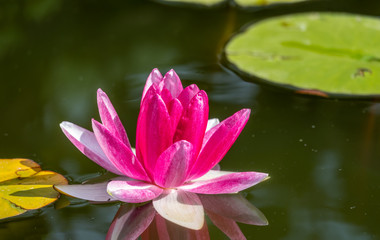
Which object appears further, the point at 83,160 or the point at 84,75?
the point at 84,75

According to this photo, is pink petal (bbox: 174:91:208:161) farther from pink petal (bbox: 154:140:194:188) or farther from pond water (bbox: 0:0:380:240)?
pond water (bbox: 0:0:380:240)

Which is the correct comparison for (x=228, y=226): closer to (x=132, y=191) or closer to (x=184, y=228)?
(x=184, y=228)

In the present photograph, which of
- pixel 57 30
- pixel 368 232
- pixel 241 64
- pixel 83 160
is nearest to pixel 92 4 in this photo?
pixel 57 30

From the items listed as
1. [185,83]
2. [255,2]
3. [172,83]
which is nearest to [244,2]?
[255,2]

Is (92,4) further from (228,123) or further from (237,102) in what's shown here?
(228,123)

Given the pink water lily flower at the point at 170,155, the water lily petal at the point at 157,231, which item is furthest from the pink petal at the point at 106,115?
the water lily petal at the point at 157,231

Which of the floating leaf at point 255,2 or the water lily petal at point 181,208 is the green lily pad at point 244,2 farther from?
the water lily petal at point 181,208

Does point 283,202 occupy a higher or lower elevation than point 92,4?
lower
